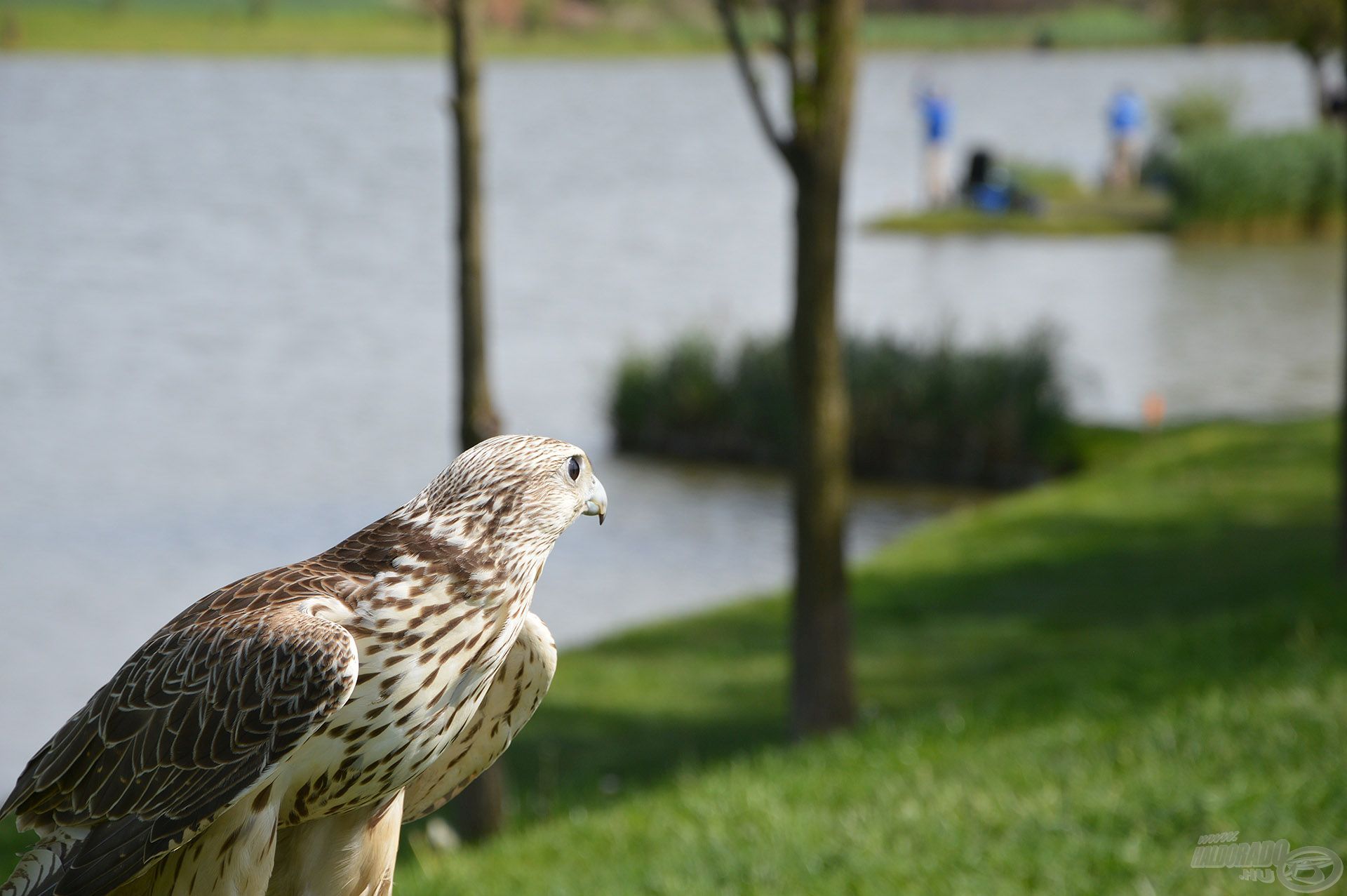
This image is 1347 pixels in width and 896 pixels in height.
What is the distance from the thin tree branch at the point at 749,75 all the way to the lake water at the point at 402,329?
5018 mm

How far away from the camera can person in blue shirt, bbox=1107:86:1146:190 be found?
115 ft

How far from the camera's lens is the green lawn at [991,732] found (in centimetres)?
464

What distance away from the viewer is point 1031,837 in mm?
4688

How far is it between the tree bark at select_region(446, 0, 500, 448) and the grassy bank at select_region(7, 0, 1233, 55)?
260ft

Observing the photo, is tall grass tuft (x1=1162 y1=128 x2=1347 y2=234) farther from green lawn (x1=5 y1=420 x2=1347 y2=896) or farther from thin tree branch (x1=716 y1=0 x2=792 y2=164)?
thin tree branch (x1=716 y1=0 x2=792 y2=164)

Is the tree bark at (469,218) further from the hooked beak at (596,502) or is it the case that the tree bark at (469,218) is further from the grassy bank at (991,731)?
the hooked beak at (596,502)

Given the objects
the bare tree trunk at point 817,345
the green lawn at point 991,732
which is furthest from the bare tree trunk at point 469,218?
the bare tree trunk at point 817,345

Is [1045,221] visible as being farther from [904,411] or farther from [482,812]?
[482,812]

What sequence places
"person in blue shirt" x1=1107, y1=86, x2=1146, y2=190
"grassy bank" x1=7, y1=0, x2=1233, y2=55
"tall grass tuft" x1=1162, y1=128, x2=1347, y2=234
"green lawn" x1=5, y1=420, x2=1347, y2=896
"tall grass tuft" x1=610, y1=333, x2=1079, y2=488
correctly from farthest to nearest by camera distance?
"grassy bank" x1=7, y1=0, x2=1233, y2=55 < "person in blue shirt" x1=1107, y1=86, x2=1146, y2=190 < "tall grass tuft" x1=1162, y1=128, x2=1347, y2=234 < "tall grass tuft" x1=610, y1=333, x2=1079, y2=488 < "green lawn" x1=5, y1=420, x2=1347, y2=896

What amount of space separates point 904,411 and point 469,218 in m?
10.7

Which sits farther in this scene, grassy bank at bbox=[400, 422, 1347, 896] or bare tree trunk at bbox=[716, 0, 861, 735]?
bare tree trunk at bbox=[716, 0, 861, 735]

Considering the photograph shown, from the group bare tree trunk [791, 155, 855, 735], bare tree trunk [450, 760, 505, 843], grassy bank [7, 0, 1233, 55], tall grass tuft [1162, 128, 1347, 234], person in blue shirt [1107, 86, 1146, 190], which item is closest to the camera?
bare tree trunk [450, 760, 505, 843]

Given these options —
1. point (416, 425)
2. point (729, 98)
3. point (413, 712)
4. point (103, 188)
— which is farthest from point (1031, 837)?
point (729, 98)

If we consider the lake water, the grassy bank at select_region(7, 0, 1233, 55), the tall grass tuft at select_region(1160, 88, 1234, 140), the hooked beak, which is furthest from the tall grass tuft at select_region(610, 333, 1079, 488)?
the grassy bank at select_region(7, 0, 1233, 55)
